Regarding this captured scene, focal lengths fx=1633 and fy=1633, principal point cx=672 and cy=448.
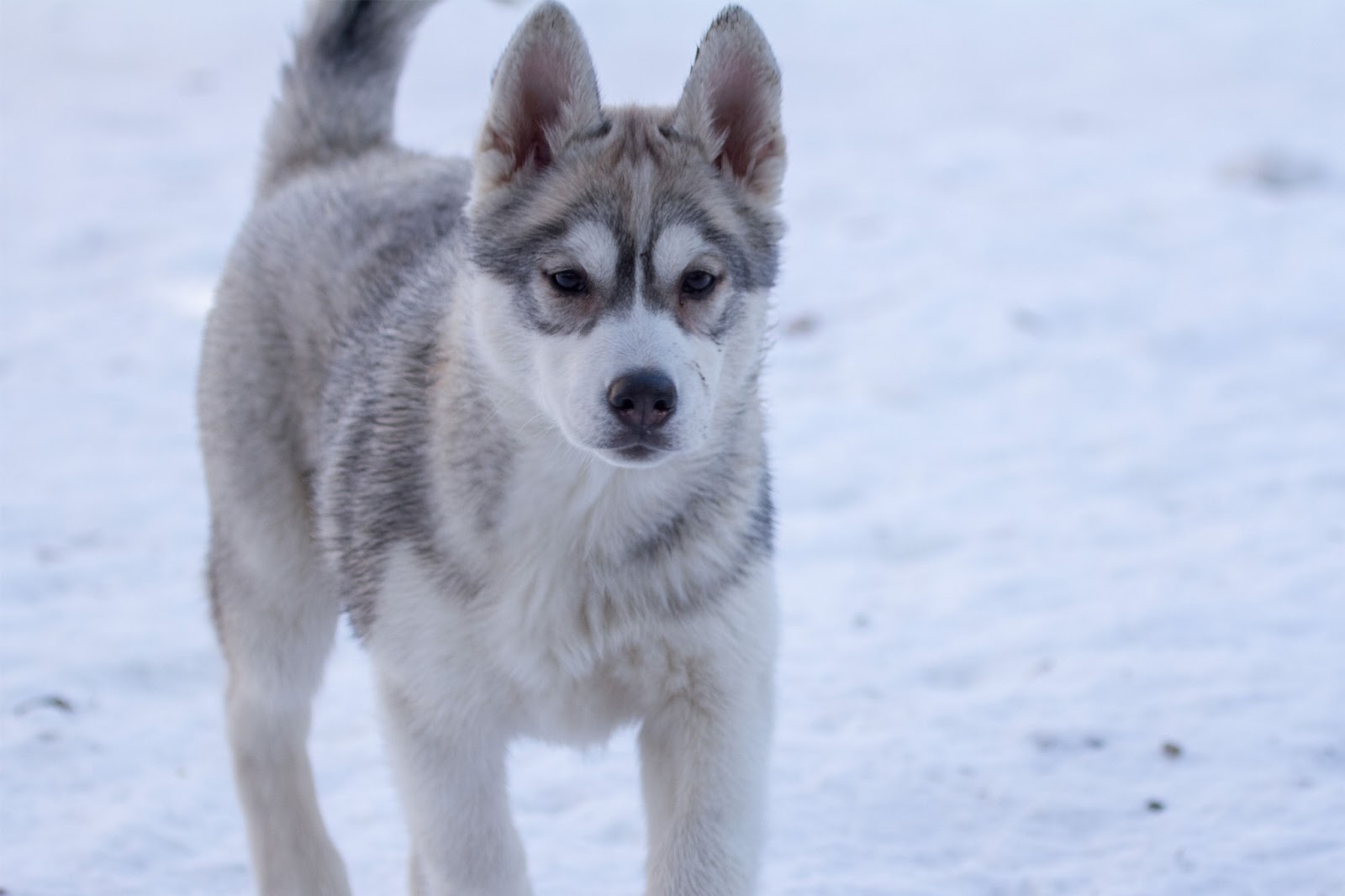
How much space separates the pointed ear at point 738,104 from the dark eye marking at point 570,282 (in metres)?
0.43

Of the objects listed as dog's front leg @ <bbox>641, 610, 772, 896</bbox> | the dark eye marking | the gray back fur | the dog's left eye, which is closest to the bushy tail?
the gray back fur

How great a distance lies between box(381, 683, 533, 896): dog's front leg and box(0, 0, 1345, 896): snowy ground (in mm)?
709

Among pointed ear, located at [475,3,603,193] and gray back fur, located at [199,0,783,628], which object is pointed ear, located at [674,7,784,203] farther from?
pointed ear, located at [475,3,603,193]

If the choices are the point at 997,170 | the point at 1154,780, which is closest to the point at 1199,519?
the point at 1154,780

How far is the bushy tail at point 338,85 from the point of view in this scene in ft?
14.1

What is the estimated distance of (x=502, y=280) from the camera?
3.14 metres

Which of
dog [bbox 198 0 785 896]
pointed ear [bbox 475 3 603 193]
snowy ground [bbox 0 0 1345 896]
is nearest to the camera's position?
dog [bbox 198 0 785 896]

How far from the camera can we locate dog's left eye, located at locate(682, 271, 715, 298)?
3045mm

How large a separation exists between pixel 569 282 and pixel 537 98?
0.45 metres

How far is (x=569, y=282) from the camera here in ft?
9.95

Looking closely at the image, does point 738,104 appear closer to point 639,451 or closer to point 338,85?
point 639,451

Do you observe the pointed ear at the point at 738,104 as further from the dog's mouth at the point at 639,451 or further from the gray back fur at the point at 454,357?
the dog's mouth at the point at 639,451

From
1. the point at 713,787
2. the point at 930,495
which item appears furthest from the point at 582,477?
the point at 930,495

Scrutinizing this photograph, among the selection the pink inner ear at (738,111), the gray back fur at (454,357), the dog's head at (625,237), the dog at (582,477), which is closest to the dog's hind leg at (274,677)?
the gray back fur at (454,357)
